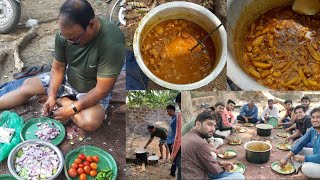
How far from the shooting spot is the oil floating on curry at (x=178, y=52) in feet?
9.39

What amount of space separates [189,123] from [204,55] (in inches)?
19.3

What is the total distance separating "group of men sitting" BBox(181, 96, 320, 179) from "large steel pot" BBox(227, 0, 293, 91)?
0.31m

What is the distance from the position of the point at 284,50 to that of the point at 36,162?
185cm

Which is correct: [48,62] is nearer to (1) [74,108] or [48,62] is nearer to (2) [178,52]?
(1) [74,108]

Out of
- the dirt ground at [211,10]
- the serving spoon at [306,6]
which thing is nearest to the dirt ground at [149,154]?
the dirt ground at [211,10]

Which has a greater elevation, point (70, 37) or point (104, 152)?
point (70, 37)

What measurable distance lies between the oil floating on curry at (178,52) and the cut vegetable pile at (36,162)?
982mm

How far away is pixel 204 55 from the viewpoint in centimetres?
291

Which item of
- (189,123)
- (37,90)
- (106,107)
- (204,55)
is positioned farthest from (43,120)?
(204,55)

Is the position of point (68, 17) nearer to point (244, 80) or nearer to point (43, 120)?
point (43, 120)

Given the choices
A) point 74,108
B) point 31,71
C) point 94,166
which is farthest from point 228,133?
point 31,71

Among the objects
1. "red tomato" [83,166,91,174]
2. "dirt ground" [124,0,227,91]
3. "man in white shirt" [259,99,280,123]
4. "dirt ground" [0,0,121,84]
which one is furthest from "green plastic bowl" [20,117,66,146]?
"man in white shirt" [259,99,280,123]

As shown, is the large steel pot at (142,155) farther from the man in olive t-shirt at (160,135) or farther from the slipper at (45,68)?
the slipper at (45,68)

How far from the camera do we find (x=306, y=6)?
2.81m
